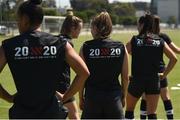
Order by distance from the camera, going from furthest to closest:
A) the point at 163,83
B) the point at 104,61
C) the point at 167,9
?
1. the point at 167,9
2. the point at 163,83
3. the point at 104,61

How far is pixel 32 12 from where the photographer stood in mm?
4504

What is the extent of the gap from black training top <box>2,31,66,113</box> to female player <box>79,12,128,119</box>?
1413 mm

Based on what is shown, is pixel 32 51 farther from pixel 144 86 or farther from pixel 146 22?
pixel 144 86

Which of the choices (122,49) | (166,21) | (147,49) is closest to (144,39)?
(147,49)

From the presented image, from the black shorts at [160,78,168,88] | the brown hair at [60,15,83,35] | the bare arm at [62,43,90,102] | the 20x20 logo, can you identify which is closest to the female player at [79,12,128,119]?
the brown hair at [60,15,83,35]

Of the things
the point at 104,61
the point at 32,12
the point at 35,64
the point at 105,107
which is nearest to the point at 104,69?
the point at 104,61

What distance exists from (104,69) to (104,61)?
11cm

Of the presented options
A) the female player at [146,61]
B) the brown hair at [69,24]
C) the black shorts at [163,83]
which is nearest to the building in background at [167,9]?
the black shorts at [163,83]

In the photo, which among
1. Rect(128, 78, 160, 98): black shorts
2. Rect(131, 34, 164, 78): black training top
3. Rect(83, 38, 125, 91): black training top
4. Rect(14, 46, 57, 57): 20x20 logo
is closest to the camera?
Rect(14, 46, 57, 57): 20x20 logo

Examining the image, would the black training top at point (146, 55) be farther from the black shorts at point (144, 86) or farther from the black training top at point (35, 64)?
the black training top at point (35, 64)

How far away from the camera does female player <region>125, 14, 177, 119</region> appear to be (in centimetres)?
776

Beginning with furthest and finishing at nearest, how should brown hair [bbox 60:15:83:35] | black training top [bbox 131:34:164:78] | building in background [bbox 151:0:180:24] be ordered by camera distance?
building in background [bbox 151:0:180:24]
black training top [bbox 131:34:164:78]
brown hair [bbox 60:15:83:35]

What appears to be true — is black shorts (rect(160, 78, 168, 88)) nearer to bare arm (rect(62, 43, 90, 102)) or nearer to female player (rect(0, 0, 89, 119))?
bare arm (rect(62, 43, 90, 102))

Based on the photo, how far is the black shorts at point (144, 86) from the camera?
791 centimetres
